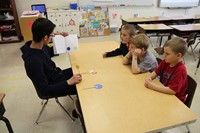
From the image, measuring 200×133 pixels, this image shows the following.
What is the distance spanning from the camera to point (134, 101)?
1.15 meters

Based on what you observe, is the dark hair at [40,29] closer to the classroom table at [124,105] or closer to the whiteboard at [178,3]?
the classroom table at [124,105]

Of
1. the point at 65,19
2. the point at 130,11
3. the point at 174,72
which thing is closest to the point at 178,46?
the point at 174,72

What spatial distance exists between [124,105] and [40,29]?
2.86 feet

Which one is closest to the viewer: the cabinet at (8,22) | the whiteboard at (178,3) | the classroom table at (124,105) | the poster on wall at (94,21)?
the classroom table at (124,105)

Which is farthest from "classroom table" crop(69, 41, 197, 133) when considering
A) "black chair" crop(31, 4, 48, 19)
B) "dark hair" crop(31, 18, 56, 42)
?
"black chair" crop(31, 4, 48, 19)

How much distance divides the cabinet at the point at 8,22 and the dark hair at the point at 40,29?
3813mm

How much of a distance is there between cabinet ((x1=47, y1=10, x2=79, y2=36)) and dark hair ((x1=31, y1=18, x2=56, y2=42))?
358 cm

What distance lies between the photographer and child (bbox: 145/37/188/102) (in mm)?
1244

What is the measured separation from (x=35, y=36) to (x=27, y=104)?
4.11 feet

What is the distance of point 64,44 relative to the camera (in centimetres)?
186

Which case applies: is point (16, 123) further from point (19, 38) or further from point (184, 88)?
point (19, 38)

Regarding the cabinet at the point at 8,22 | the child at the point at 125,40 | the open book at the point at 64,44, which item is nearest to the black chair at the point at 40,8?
the cabinet at the point at 8,22

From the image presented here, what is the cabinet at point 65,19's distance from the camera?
4696mm

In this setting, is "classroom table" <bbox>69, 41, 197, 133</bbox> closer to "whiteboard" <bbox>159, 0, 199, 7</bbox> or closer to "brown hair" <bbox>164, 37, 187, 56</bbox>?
"brown hair" <bbox>164, 37, 187, 56</bbox>
